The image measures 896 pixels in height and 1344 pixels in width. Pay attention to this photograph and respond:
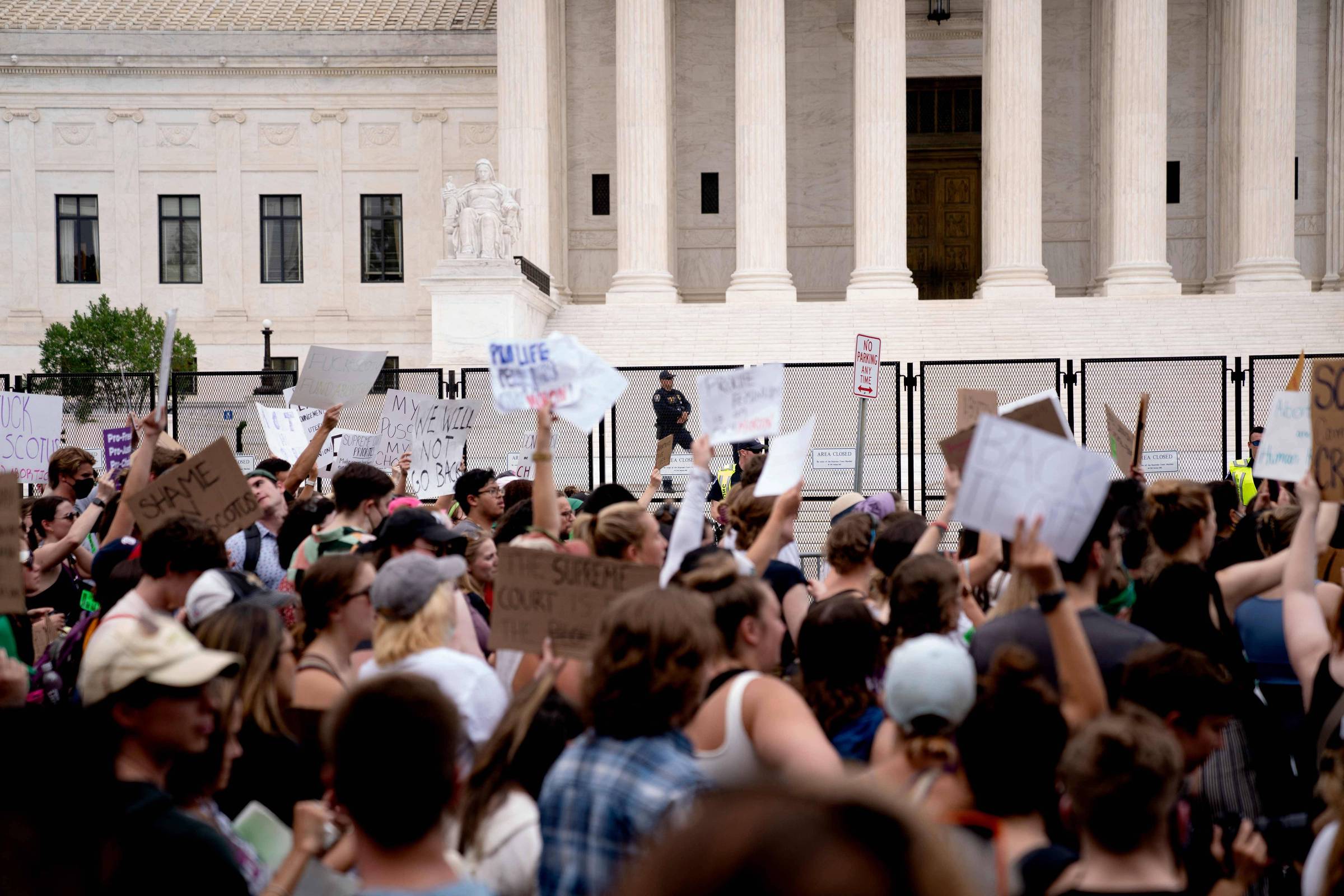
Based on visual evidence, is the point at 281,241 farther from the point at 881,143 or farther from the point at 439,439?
the point at 439,439

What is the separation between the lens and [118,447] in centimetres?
1298

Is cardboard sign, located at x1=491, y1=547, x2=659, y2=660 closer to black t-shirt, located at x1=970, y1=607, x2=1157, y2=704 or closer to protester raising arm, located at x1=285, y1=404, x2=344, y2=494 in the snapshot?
black t-shirt, located at x1=970, y1=607, x2=1157, y2=704

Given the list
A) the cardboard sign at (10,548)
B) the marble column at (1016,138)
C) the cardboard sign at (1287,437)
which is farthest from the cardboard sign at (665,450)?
the marble column at (1016,138)

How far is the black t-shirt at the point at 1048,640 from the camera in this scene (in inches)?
187

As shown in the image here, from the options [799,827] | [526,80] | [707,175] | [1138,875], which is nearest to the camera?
[799,827]

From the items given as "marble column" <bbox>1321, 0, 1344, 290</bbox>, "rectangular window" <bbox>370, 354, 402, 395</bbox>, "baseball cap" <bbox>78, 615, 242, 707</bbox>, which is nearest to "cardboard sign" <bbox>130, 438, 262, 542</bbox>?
"baseball cap" <bbox>78, 615, 242, 707</bbox>

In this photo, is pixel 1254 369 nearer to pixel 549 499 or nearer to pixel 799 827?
pixel 549 499

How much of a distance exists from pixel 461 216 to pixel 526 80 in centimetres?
A: 713

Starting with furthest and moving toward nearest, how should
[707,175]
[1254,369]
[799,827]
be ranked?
[707,175]
[1254,369]
[799,827]

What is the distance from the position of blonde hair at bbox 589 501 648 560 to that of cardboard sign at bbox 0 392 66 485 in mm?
6999

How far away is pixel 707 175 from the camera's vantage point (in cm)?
3769

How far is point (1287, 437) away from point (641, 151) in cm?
2602

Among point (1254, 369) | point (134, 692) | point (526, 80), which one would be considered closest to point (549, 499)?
point (134, 692)

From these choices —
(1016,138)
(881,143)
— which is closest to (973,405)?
(881,143)
